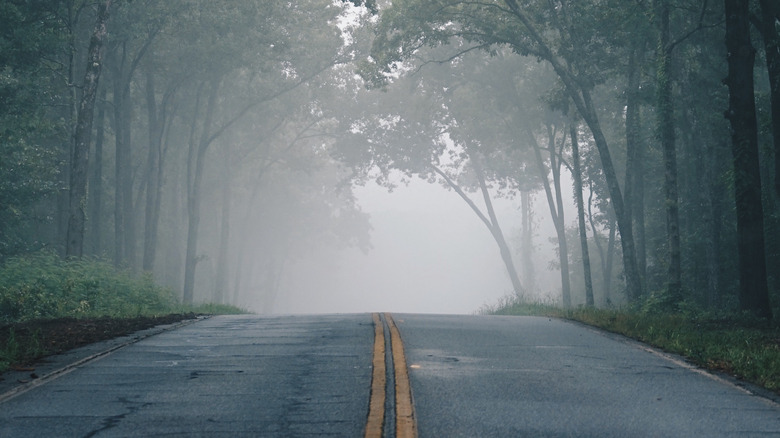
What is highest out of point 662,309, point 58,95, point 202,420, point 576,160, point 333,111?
point 333,111

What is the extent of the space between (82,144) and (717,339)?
739 inches

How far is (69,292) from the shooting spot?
20.3m

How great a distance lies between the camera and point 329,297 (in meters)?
133

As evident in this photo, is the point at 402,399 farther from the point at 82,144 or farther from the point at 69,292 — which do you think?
the point at 82,144

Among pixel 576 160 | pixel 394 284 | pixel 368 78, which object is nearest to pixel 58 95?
pixel 368 78

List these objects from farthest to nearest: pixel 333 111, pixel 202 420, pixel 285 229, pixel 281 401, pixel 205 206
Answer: pixel 285 229
pixel 205 206
pixel 333 111
pixel 281 401
pixel 202 420

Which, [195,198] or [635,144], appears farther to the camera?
[195,198]

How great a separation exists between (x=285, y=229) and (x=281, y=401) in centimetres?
6740

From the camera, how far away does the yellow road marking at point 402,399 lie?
629 centimetres

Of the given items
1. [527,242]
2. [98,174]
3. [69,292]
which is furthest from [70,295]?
[527,242]

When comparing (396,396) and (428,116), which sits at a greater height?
(428,116)

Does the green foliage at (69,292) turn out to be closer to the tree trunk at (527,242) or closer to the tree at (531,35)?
the tree at (531,35)

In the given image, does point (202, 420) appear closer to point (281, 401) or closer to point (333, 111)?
point (281, 401)

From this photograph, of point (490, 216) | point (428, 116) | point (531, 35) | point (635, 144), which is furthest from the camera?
point (490, 216)
